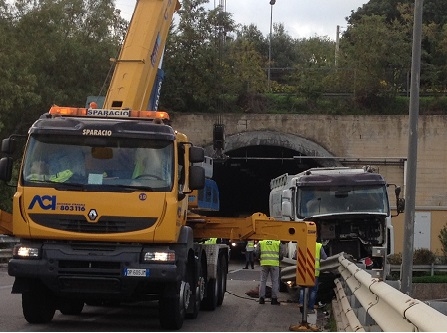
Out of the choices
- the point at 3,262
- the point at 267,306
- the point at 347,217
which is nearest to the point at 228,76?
the point at 3,262

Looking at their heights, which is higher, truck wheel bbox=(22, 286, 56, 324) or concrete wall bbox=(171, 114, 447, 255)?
concrete wall bbox=(171, 114, 447, 255)

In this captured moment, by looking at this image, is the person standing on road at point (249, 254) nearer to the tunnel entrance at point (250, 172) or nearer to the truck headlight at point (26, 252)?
the tunnel entrance at point (250, 172)

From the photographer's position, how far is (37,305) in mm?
14367

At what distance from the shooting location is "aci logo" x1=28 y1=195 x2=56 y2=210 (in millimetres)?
13594

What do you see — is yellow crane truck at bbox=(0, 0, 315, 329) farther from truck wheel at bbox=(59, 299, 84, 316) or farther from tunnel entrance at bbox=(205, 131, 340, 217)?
tunnel entrance at bbox=(205, 131, 340, 217)

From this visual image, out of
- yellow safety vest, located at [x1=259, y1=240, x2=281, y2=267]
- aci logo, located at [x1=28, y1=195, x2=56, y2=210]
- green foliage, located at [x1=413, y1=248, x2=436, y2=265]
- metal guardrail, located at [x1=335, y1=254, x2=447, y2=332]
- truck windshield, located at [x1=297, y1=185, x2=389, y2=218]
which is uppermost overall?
aci logo, located at [x1=28, y1=195, x2=56, y2=210]

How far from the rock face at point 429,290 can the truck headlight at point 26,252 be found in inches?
792

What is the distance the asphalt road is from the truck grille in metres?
1.51

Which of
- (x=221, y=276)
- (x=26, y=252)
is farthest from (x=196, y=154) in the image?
(x=221, y=276)

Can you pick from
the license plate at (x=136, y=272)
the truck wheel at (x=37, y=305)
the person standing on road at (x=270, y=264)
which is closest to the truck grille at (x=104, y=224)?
the license plate at (x=136, y=272)

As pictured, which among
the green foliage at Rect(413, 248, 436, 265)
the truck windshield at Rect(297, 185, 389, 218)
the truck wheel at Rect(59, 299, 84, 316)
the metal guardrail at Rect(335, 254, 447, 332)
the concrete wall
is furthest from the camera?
the concrete wall

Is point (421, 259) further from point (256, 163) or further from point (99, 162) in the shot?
point (99, 162)

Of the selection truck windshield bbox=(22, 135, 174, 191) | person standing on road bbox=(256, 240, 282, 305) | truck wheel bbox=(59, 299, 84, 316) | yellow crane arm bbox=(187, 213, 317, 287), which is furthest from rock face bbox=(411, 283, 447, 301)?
truck windshield bbox=(22, 135, 174, 191)

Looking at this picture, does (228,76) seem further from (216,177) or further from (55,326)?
(55,326)
